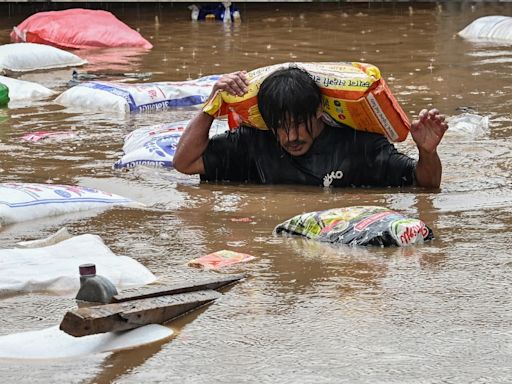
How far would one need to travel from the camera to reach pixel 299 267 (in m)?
4.41

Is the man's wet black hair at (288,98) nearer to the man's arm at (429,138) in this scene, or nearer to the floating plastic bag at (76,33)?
the man's arm at (429,138)

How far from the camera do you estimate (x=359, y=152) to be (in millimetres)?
5922

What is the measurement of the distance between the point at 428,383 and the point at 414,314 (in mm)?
597

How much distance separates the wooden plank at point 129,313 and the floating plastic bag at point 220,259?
43cm

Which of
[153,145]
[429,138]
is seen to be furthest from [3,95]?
[429,138]

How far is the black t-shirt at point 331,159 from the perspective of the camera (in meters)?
5.90

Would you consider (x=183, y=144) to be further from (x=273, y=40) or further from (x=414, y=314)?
(x=273, y=40)

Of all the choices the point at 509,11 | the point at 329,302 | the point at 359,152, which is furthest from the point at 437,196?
the point at 509,11

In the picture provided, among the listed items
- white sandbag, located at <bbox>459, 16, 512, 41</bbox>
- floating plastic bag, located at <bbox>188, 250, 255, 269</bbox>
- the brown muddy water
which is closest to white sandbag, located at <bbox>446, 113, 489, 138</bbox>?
the brown muddy water

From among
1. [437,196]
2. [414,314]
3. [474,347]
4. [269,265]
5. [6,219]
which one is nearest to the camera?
[474,347]

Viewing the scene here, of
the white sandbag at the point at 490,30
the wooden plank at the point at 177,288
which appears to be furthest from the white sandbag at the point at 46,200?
the white sandbag at the point at 490,30

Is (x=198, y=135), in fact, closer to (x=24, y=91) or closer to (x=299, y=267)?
(x=299, y=267)

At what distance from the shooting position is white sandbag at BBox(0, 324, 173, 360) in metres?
3.52

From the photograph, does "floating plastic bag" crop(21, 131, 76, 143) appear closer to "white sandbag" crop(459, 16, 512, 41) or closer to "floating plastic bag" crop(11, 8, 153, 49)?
"floating plastic bag" crop(11, 8, 153, 49)
